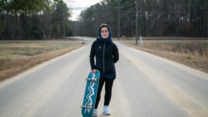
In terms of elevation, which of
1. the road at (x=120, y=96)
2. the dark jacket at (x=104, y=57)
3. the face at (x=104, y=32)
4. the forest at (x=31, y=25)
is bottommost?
the road at (x=120, y=96)

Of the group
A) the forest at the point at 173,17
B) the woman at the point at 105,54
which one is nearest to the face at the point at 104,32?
the woman at the point at 105,54

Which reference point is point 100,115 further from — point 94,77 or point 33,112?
point 33,112

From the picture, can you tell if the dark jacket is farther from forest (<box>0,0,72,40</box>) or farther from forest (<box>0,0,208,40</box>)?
forest (<box>0,0,208,40</box>)

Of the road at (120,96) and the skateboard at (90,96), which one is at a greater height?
the skateboard at (90,96)

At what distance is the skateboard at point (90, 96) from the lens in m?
3.47

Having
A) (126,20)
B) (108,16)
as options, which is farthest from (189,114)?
(108,16)

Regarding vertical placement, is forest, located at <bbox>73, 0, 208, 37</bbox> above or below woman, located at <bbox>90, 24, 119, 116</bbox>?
above

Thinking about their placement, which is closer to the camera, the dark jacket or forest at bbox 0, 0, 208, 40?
the dark jacket

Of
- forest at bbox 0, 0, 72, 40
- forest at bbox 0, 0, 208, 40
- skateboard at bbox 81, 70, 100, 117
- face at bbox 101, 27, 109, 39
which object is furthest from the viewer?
forest at bbox 0, 0, 208, 40

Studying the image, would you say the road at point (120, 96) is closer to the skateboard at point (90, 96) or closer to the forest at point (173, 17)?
the skateboard at point (90, 96)

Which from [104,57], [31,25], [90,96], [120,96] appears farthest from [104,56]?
[31,25]

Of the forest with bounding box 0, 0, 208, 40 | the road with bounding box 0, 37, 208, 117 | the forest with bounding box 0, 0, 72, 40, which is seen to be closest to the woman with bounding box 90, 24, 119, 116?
the road with bounding box 0, 37, 208, 117

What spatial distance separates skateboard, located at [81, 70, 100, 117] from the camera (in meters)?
3.47

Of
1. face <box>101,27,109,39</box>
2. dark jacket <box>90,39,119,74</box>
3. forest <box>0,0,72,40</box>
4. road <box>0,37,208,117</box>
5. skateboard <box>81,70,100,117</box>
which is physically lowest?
road <box>0,37,208,117</box>
